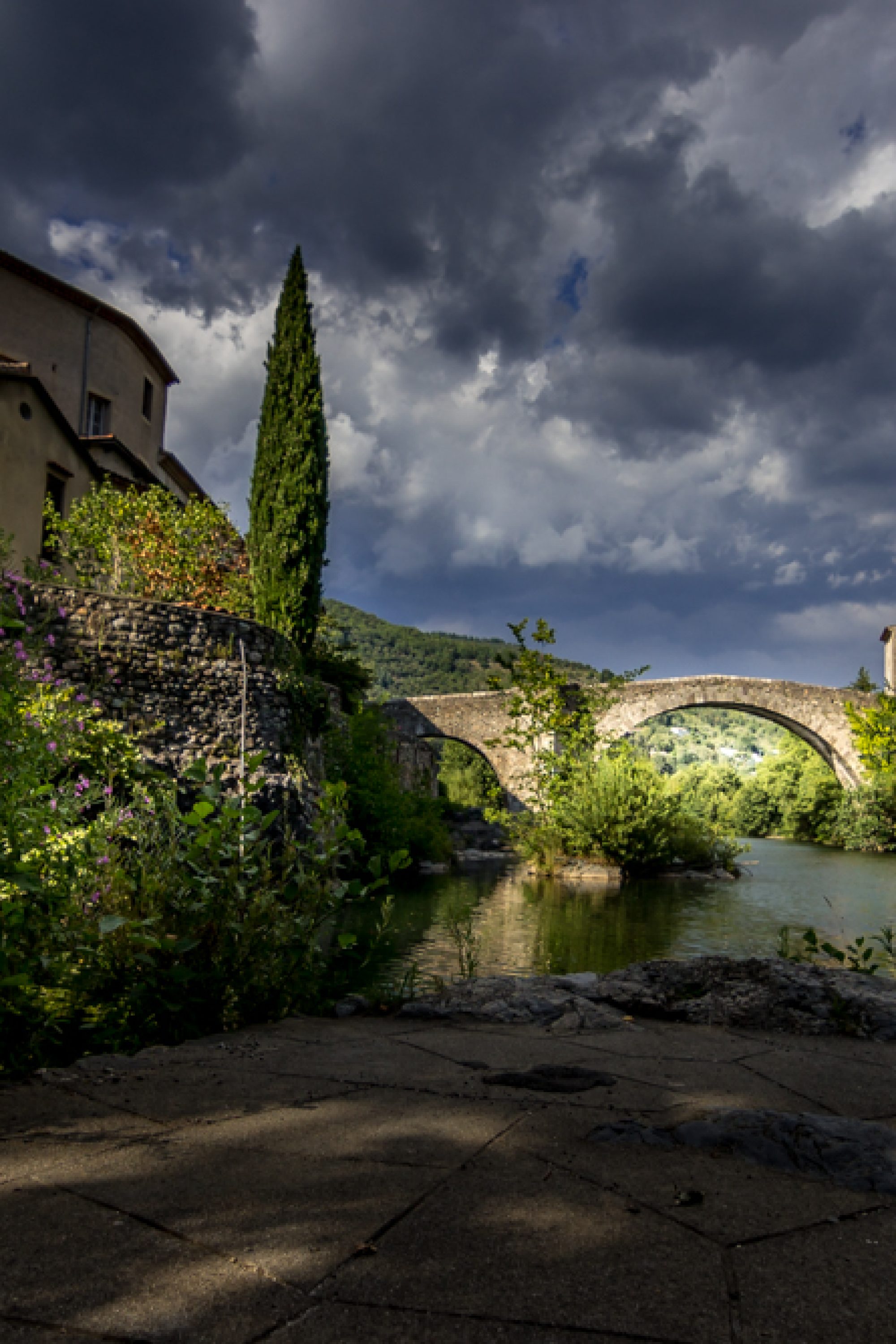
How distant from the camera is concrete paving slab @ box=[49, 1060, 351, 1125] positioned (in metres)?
2.34

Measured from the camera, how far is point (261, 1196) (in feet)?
5.55

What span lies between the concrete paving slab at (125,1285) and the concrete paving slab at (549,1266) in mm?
143

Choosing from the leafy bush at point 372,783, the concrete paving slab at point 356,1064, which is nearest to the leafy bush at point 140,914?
the concrete paving slab at point 356,1064

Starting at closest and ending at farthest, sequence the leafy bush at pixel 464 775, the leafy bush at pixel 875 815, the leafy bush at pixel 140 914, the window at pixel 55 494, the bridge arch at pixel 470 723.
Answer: the leafy bush at pixel 140 914 → the window at pixel 55 494 → the leafy bush at pixel 875 815 → the bridge arch at pixel 470 723 → the leafy bush at pixel 464 775

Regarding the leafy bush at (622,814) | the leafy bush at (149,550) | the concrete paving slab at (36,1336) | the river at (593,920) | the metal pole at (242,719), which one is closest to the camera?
the concrete paving slab at (36,1336)

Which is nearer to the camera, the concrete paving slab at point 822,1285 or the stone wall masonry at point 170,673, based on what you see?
the concrete paving slab at point 822,1285

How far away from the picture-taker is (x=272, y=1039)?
3.44 m

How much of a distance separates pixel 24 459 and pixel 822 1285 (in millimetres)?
16774

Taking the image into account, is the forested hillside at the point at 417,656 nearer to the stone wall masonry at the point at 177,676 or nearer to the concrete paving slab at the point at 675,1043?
the stone wall masonry at the point at 177,676

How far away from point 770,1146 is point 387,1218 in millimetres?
958

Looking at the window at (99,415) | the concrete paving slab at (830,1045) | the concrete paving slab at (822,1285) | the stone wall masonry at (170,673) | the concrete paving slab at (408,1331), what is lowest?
the concrete paving slab at (830,1045)

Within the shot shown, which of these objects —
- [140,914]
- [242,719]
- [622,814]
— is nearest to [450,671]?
[622,814]

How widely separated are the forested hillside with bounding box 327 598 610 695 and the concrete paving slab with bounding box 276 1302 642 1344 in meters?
77.8

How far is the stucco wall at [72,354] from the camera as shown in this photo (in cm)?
1908
